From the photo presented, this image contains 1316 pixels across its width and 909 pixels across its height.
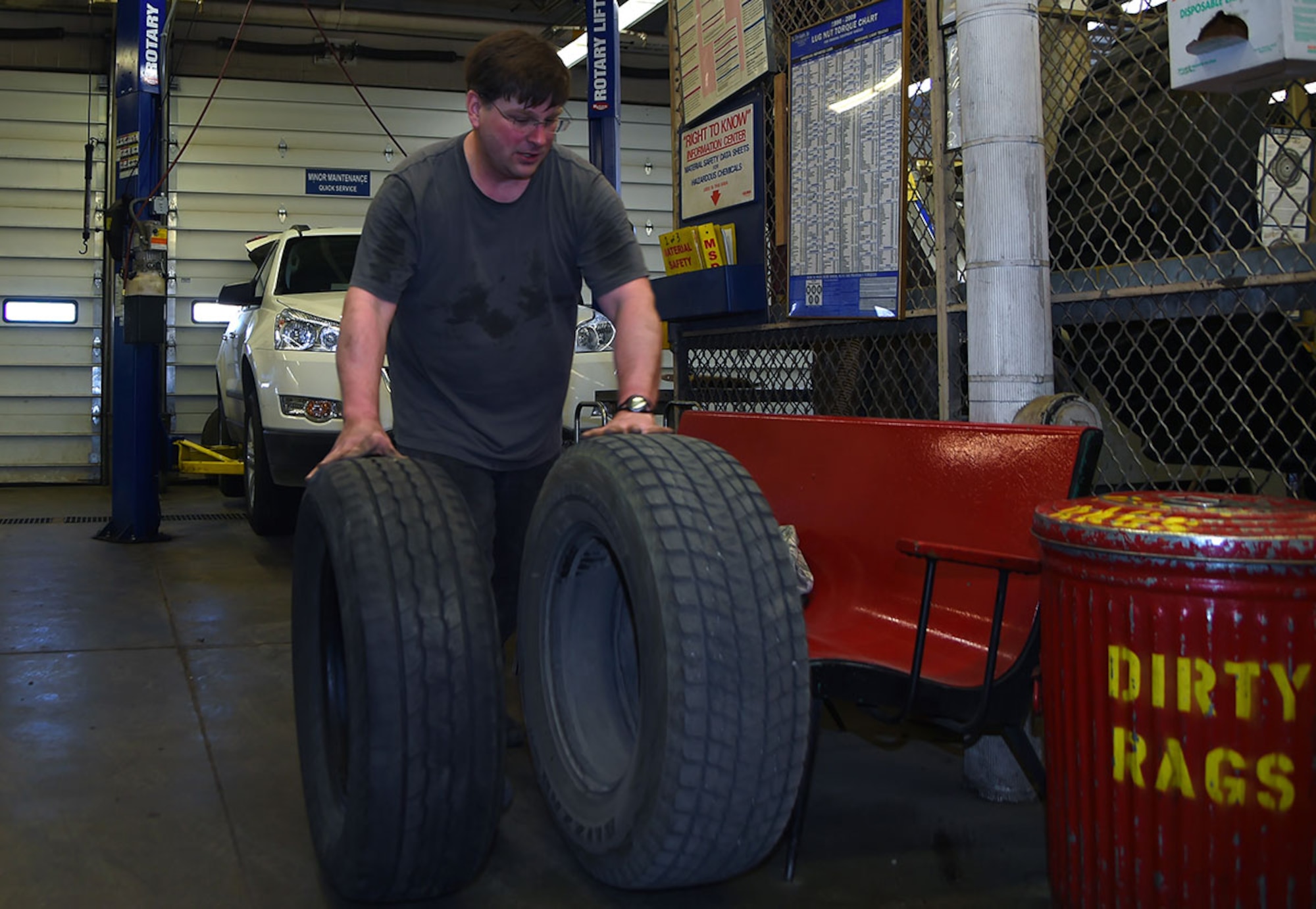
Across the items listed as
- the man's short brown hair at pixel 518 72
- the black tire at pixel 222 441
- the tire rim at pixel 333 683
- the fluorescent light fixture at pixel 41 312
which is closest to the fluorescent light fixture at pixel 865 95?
the man's short brown hair at pixel 518 72

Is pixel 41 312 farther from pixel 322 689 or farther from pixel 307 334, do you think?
pixel 322 689

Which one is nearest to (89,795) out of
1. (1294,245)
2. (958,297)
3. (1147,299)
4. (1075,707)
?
(1075,707)

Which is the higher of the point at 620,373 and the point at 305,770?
the point at 620,373

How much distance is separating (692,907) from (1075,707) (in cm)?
86

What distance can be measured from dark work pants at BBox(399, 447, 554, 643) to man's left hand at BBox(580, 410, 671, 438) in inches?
15.1

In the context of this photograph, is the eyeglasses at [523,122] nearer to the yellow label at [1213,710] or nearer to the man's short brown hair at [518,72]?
the man's short brown hair at [518,72]

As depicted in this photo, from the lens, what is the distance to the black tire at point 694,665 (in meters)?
1.94

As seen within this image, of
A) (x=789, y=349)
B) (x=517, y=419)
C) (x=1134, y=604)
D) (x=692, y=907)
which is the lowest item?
(x=692, y=907)

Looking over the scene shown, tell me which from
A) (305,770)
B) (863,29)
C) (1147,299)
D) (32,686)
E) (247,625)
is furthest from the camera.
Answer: (247,625)

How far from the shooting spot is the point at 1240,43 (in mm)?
2307

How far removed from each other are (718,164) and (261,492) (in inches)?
148

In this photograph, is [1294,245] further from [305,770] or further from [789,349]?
[305,770]

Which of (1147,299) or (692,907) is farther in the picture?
(1147,299)

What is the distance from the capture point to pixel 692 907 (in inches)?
90.8
